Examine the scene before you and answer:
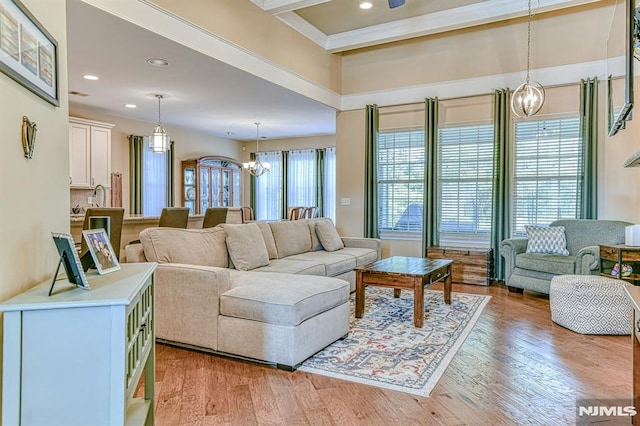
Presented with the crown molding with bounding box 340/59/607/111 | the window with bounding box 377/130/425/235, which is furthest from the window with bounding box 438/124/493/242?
the crown molding with bounding box 340/59/607/111

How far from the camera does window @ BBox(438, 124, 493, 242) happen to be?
6.04 m

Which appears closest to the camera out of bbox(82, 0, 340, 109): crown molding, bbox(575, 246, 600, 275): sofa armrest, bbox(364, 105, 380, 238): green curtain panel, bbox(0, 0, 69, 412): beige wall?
bbox(0, 0, 69, 412): beige wall

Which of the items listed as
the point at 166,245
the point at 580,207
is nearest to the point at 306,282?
the point at 166,245

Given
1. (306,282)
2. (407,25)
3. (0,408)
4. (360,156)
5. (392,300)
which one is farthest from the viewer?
(360,156)

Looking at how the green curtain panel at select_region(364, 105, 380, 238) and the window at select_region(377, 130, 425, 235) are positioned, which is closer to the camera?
the window at select_region(377, 130, 425, 235)

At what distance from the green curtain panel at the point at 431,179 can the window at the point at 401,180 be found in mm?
179

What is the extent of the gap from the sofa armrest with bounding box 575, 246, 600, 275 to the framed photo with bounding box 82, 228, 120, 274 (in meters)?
4.51

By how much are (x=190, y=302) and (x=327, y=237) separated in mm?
2731

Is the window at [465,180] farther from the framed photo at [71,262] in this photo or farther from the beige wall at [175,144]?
the framed photo at [71,262]

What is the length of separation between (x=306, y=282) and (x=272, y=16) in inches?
142

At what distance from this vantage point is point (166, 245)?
3.42 meters

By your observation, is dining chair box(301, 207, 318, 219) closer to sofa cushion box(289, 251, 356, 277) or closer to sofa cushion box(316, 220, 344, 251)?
sofa cushion box(316, 220, 344, 251)

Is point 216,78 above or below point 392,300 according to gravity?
above

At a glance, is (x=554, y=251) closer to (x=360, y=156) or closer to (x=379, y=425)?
(x=360, y=156)
